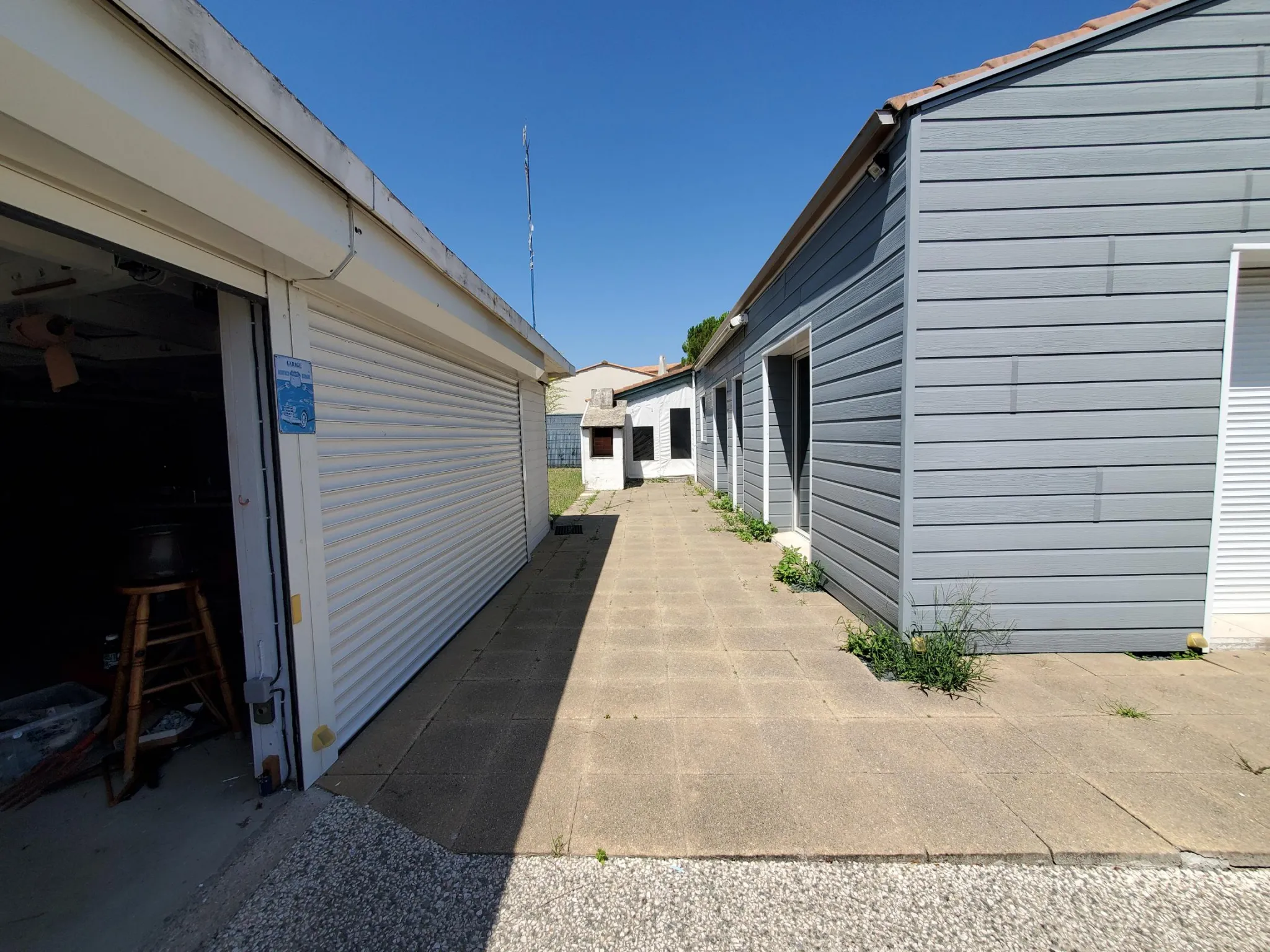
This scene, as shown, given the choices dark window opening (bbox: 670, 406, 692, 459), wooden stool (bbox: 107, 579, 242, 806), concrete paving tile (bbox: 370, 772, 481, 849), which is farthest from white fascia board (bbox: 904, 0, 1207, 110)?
dark window opening (bbox: 670, 406, 692, 459)

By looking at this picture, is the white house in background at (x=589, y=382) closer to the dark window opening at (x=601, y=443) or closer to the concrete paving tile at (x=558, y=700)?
the dark window opening at (x=601, y=443)

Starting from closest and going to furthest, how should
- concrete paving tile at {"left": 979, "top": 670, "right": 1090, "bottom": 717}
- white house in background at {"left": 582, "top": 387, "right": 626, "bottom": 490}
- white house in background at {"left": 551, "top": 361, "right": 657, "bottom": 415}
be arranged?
concrete paving tile at {"left": 979, "top": 670, "right": 1090, "bottom": 717}
white house in background at {"left": 582, "top": 387, "right": 626, "bottom": 490}
white house in background at {"left": 551, "top": 361, "right": 657, "bottom": 415}

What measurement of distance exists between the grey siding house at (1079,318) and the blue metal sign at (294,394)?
3422 millimetres

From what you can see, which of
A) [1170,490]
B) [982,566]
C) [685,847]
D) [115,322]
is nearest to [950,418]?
[982,566]

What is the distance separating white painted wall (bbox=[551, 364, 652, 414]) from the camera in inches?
1190

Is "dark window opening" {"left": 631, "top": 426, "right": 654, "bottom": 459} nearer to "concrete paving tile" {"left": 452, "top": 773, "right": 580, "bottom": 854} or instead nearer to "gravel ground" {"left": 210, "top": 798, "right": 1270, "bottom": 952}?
"concrete paving tile" {"left": 452, "top": 773, "right": 580, "bottom": 854}

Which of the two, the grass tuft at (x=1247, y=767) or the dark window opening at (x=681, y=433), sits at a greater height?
the dark window opening at (x=681, y=433)

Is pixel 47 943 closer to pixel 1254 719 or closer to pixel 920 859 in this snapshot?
pixel 920 859

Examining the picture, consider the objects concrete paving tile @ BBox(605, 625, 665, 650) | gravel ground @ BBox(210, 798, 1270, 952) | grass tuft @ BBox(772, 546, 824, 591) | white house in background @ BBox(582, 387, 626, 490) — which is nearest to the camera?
gravel ground @ BBox(210, 798, 1270, 952)

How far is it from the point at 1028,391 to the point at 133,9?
4294mm

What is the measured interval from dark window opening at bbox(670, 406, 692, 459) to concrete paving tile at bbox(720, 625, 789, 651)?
11.8 meters

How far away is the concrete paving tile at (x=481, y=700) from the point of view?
9.57ft

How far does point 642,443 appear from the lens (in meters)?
16.1

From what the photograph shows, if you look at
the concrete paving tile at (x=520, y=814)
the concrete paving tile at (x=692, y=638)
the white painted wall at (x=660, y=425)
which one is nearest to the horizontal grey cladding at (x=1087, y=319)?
the concrete paving tile at (x=692, y=638)
